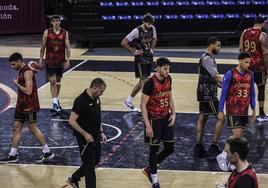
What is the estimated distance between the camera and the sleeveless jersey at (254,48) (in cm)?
1348

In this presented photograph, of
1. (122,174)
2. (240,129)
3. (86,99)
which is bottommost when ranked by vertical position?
(122,174)

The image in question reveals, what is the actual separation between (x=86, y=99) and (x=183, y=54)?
45.4ft

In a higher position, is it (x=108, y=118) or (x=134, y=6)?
(x=134, y=6)

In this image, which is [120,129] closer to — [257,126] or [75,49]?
[257,126]

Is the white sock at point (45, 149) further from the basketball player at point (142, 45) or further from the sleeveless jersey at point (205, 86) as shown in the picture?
the basketball player at point (142, 45)

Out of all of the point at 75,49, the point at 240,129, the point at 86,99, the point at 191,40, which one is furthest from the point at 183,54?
the point at 86,99

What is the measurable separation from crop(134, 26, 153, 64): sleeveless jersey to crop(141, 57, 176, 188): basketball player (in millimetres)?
4286

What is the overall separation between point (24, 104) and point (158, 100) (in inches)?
101

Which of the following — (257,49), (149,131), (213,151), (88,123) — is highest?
(257,49)

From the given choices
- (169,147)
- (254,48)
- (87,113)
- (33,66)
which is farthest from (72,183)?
(254,48)

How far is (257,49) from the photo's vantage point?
44.8ft

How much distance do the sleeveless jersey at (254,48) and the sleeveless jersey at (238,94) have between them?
340 cm

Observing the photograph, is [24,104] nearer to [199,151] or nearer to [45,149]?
[45,149]

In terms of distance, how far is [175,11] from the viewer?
24516 mm
